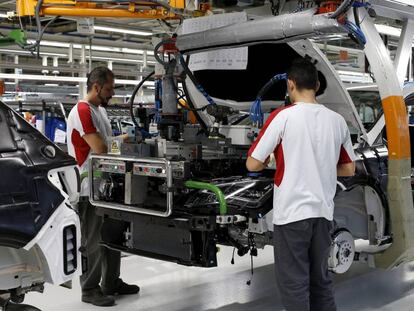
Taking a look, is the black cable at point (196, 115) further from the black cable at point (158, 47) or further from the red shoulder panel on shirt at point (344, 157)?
the red shoulder panel on shirt at point (344, 157)

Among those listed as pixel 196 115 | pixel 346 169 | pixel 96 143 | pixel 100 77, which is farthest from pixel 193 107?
pixel 346 169

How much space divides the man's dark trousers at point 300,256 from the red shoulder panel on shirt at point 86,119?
1.87 meters

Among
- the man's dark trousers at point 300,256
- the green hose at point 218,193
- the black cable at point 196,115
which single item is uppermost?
the black cable at point 196,115

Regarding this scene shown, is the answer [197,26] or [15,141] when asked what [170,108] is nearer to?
[197,26]

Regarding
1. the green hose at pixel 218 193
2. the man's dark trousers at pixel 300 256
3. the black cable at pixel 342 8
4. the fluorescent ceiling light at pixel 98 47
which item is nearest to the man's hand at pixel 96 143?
the green hose at pixel 218 193

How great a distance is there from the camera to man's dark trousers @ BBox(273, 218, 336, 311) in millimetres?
3447

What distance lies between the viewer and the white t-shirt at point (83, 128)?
473cm

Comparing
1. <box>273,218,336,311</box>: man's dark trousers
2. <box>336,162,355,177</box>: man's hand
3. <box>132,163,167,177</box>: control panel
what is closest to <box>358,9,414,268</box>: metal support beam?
<box>336,162,355,177</box>: man's hand

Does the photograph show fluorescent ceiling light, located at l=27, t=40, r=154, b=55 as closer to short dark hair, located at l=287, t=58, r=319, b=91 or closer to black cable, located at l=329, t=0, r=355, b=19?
black cable, located at l=329, t=0, r=355, b=19

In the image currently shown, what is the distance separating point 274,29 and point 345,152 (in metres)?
0.97

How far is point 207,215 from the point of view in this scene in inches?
152

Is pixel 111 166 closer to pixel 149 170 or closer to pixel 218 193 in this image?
pixel 149 170

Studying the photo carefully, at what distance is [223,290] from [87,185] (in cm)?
150

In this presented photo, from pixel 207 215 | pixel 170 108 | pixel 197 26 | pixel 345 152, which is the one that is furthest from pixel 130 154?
pixel 345 152
